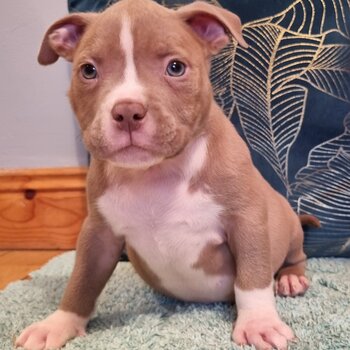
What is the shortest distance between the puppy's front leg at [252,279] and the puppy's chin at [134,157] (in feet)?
1.28

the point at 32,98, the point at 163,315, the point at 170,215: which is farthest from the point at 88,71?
the point at 32,98

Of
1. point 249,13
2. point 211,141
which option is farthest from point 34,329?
point 249,13

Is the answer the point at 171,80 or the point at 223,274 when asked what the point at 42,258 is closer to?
the point at 223,274

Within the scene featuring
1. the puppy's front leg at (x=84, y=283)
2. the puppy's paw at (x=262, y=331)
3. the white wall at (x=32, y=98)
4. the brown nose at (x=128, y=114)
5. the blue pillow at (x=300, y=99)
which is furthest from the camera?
the white wall at (x=32, y=98)

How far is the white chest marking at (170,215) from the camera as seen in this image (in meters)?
1.75

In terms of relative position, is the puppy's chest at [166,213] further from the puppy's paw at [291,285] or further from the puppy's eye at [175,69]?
the puppy's paw at [291,285]

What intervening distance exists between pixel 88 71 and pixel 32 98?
1544 mm

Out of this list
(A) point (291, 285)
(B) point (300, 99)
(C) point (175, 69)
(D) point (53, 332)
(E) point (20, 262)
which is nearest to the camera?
(C) point (175, 69)

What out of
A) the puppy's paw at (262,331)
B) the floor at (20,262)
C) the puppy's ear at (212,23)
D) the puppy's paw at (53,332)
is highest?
the puppy's ear at (212,23)

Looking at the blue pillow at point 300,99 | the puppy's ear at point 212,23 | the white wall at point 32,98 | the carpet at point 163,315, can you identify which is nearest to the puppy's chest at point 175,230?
the carpet at point 163,315

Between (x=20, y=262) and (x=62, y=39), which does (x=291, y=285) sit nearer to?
(x=62, y=39)

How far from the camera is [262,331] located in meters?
1.61

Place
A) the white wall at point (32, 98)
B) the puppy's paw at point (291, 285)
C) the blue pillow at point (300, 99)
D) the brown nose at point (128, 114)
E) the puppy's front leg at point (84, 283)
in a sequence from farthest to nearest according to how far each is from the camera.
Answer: the white wall at point (32, 98)
the blue pillow at point (300, 99)
the puppy's paw at point (291, 285)
the puppy's front leg at point (84, 283)
the brown nose at point (128, 114)

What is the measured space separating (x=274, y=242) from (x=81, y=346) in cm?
77
